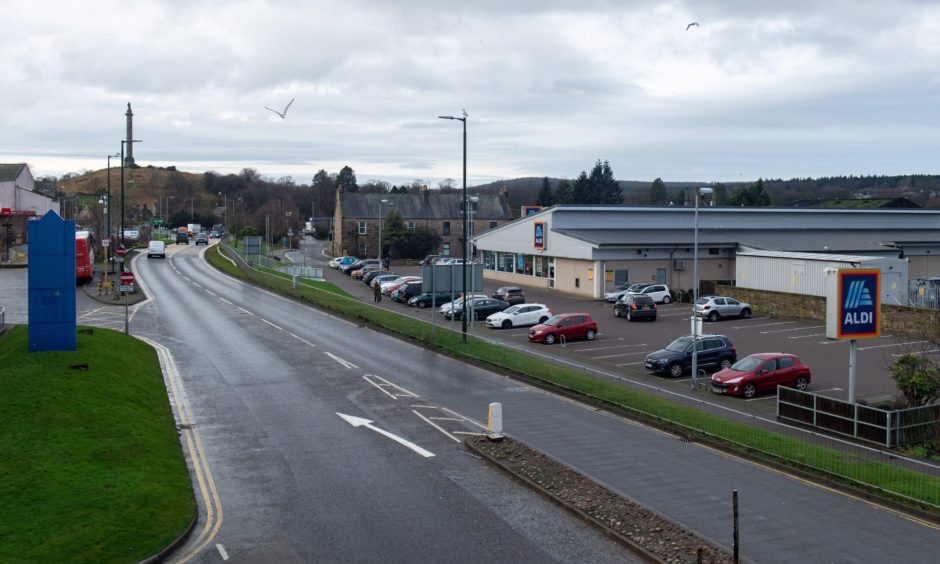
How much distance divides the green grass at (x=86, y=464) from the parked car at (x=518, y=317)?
851 inches

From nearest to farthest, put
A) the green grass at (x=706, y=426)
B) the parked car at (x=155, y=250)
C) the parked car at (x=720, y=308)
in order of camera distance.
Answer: the green grass at (x=706, y=426) < the parked car at (x=720, y=308) < the parked car at (x=155, y=250)

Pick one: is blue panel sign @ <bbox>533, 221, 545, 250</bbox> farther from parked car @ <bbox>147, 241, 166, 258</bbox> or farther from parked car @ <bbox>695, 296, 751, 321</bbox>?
parked car @ <bbox>147, 241, 166, 258</bbox>

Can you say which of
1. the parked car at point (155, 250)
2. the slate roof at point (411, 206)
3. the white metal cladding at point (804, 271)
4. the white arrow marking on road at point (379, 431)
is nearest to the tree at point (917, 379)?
the white arrow marking on road at point (379, 431)

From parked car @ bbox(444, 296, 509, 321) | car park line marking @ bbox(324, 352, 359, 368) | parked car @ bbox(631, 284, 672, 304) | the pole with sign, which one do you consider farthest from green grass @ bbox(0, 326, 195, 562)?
parked car @ bbox(631, 284, 672, 304)

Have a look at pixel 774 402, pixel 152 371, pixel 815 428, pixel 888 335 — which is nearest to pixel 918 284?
pixel 888 335

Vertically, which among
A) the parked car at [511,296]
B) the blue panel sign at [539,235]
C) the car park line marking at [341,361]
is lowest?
the car park line marking at [341,361]

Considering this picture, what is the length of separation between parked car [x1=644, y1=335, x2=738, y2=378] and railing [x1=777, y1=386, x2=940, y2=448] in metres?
7.12

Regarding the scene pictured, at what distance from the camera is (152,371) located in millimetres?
26062

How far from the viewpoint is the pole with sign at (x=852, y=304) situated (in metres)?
23.6

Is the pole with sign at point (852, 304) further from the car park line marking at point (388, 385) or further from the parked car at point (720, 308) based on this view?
the parked car at point (720, 308)

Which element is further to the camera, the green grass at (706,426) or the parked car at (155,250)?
the parked car at (155,250)

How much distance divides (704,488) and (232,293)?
43014 millimetres

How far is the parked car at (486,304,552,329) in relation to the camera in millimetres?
42969

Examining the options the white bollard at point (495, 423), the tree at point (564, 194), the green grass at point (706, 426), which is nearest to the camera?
the green grass at point (706, 426)
